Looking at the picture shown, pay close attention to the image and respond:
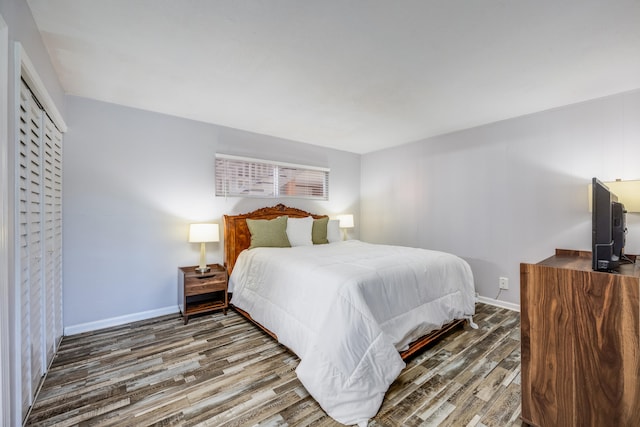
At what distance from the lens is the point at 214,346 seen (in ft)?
8.00

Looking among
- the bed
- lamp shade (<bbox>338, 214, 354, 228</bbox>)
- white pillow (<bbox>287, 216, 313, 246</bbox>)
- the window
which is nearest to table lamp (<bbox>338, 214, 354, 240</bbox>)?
lamp shade (<bbox>338, 214, 354, 228</bbox>)

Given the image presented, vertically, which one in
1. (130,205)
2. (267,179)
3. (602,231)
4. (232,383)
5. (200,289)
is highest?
(267,179)

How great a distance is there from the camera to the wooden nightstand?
2.91 m

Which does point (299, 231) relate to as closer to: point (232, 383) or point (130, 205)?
point (130, 205)

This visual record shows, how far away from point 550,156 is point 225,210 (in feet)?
13.0

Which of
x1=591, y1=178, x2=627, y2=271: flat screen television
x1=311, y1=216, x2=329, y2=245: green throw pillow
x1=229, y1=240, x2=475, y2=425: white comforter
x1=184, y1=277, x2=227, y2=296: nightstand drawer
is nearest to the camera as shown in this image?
x1=591, y1=178, x2=627, y2=271: flat screen television

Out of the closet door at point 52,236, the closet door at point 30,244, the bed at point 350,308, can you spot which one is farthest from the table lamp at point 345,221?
the closet door at point 30,244

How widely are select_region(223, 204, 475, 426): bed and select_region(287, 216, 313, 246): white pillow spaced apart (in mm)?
430

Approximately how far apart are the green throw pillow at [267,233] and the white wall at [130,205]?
43 cm

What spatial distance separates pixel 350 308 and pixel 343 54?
183 centimetres

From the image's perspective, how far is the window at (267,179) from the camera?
3.63 m

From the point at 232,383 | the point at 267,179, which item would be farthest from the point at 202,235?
the point at 232,383

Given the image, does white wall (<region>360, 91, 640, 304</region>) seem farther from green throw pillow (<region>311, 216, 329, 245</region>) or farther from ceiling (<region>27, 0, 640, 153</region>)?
green throw pillow (<region>311, 216, 329, 245</region>)

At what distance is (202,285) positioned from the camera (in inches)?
118
